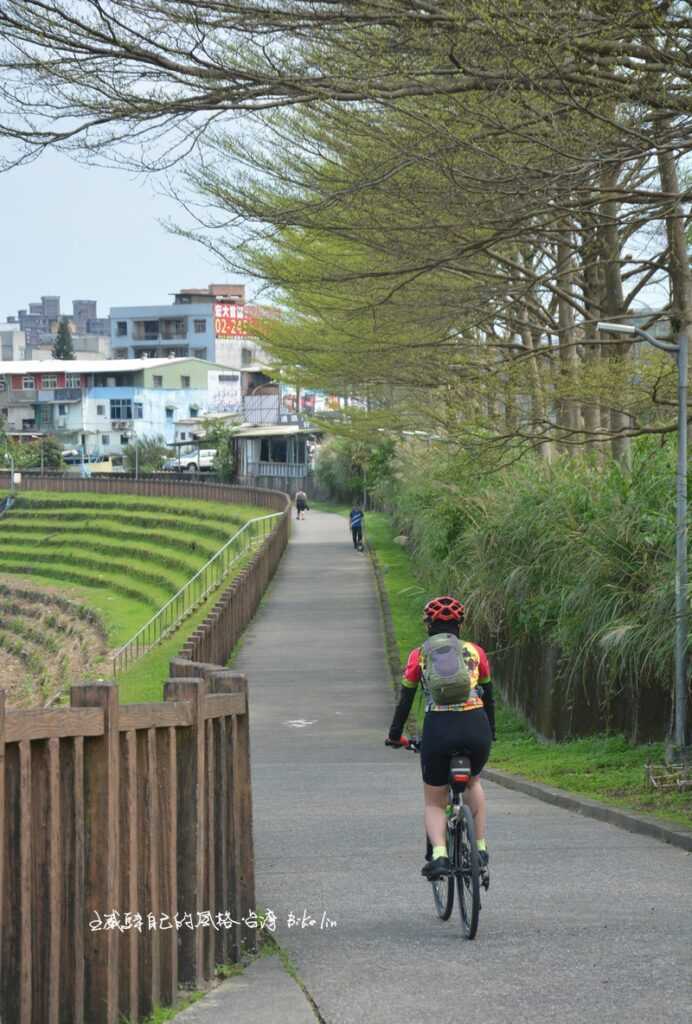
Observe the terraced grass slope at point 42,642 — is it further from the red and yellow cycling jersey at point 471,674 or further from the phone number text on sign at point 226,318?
the phone number text on sign at point 226,318

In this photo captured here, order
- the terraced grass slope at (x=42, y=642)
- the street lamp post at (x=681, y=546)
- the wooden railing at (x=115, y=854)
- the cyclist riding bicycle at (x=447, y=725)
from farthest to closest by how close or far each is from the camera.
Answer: the terraced grass slope at (x=42, y=642), the street lamp post at (x=681, y=546), the cyclist riding bicycle at (x=447, y=725), the wooden railing at (x=115, y=854)

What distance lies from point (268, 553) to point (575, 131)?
2933 centimetres

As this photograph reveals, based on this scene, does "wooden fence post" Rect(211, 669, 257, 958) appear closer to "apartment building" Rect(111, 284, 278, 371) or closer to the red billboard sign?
the red billboard sign

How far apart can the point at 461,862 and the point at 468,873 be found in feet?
0.67

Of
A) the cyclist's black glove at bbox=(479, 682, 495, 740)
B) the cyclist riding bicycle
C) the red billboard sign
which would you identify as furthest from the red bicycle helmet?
the red billboard sign

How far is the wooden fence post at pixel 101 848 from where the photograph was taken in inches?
213

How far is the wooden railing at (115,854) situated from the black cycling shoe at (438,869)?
113 cm

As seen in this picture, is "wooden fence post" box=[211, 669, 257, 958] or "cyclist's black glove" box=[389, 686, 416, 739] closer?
"wooden fence post" box=[211, 669, 257, 958]

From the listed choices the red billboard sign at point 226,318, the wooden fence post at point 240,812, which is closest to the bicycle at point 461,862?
the wooden fence post at point 240,812

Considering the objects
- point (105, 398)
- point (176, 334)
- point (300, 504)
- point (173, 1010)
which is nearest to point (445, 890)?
point (173, 1010)

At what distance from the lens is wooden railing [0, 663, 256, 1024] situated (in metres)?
5.08

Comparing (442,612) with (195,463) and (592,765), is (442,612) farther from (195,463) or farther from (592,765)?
(195,463)

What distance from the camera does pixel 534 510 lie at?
803 inches

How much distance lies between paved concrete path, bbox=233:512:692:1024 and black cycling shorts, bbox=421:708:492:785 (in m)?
0.73
